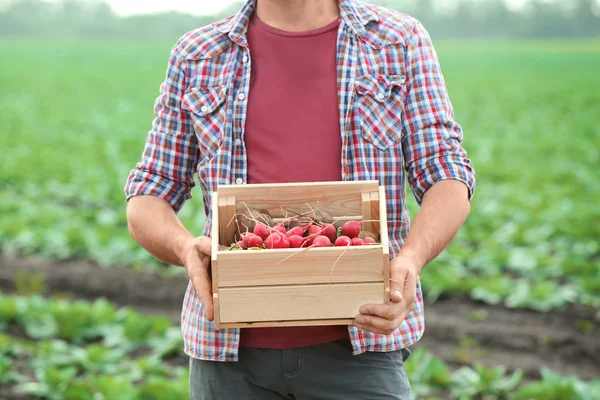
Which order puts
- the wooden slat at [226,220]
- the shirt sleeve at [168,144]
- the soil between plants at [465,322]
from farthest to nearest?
the soil between plants at [465,322], the shirt sleeve at [168,144], the wooden slat at [226,220]

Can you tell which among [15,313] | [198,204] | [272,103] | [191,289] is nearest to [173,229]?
[191,289]

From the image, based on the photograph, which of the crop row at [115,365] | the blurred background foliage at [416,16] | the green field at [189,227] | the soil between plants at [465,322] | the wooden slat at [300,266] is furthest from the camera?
the blurred background foliage at [416,16]

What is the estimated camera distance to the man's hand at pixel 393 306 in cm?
181

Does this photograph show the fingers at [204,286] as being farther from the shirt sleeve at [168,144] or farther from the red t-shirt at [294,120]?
the shirt sleeve at [168,144]

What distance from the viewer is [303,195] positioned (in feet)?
6.59

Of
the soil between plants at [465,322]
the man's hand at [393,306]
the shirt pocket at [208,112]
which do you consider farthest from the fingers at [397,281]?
the soil between plants at [465,322]

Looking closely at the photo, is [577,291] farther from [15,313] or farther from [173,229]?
[173,229]

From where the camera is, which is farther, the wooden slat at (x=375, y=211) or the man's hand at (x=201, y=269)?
the wooden slat at (x=375, y=211)

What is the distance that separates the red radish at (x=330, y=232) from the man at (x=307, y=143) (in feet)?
0.64

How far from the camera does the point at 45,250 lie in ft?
26.6

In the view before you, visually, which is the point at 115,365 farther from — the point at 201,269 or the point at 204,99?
the point at 201,269

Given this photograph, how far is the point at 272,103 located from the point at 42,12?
7885 centimetres

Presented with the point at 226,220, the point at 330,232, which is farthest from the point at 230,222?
the point at 330,232

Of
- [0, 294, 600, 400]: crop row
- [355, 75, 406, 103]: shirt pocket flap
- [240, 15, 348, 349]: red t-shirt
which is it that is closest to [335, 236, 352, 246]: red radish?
[240, 15, 348, 349]: red t-shirt
